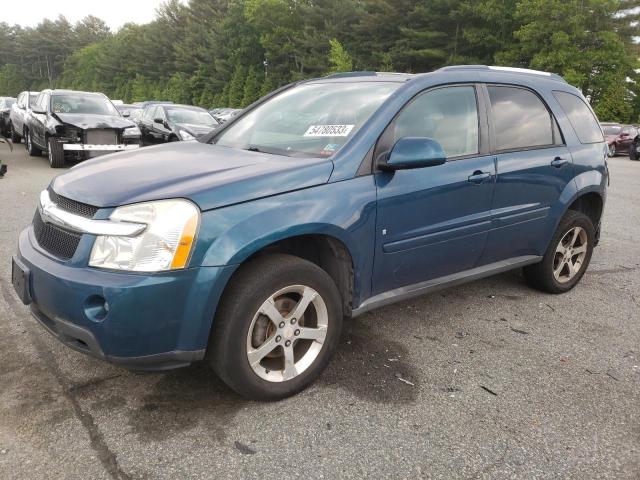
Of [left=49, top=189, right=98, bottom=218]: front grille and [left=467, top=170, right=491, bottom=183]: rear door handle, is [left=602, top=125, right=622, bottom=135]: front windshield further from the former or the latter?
[left=49, top=189, right=98, bottom=218]: front grille

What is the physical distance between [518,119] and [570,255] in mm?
1352

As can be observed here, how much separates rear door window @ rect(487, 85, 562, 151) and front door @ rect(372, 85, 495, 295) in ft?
0.59

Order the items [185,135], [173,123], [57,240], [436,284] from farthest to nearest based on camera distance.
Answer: [173,123] → [185,135] → [436,284] → [57,240]

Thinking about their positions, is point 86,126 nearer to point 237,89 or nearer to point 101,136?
point 101,136

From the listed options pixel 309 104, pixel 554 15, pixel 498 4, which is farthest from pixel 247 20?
pixel 309 104

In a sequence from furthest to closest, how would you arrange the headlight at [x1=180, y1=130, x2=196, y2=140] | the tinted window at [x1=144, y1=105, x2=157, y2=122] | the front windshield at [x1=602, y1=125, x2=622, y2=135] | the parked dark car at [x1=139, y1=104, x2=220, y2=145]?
the front windshield at [x1=602, y1=125, x2=622, y2=135] → the tinted window at [x1=144, y1=105, x2=157, y2=122] → the parked dark car at [x1=139, y1=104, x2=220, y2=145] → the headlight at [x1=180, y1=130, x2=196, y2=140]

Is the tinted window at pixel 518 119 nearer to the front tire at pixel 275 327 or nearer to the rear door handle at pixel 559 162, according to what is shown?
the rear door handle at pixel 559 162

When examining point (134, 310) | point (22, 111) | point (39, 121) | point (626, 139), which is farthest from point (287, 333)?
point (626, 139)

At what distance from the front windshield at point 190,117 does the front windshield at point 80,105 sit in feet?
5.44

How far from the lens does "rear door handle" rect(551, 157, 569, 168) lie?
4.02 metres

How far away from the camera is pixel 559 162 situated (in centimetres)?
405

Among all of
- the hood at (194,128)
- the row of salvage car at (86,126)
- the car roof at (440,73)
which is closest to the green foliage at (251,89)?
the row of salvage car at (86,126)

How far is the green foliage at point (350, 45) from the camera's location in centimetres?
3269

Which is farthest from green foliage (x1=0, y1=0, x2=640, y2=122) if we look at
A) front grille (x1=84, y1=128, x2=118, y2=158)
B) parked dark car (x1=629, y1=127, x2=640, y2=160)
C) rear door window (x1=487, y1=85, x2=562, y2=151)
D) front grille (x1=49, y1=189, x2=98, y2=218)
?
front grille (x1=49, y1=189, x2=98, y2=218)
